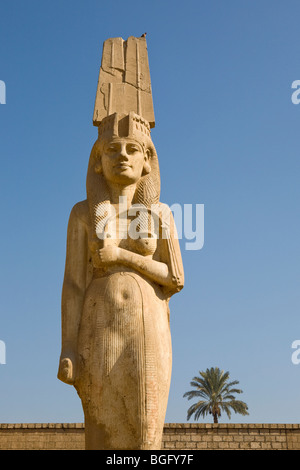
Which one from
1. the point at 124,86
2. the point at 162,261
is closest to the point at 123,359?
the point at 162,261

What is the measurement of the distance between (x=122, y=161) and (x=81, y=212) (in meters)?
0.58

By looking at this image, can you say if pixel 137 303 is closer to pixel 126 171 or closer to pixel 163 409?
pixel 163 409

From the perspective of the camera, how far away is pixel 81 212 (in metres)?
4.71

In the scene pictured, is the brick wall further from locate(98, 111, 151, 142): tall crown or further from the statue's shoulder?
locate(98, 111, 151, 142): tall crown

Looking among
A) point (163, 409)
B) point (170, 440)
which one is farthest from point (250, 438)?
point (163, 409)

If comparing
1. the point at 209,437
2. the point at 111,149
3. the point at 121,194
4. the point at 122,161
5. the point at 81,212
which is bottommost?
the point at 209,437

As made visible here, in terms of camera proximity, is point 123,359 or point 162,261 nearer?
point 123,359

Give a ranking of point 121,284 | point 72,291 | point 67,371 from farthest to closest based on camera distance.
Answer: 1. point 72,291
2. point 121,284
3. point 67,371

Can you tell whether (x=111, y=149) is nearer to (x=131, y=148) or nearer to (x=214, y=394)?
(x=131, y=148)

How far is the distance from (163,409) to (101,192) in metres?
1.90

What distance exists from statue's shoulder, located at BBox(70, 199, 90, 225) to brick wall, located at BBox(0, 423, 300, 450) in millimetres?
8949

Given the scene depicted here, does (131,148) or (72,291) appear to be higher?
(131,148)

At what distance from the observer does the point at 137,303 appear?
4109 mm
